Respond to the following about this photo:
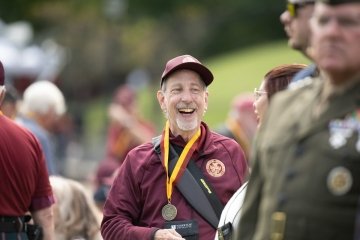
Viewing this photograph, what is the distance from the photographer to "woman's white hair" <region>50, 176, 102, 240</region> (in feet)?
32.3

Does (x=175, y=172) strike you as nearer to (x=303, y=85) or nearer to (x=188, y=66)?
(x=188, y=66)

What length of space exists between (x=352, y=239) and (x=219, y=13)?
2213 inches

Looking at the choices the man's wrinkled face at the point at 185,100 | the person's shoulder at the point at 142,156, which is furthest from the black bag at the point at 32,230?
the man's wrinkled face at the point at 185,100

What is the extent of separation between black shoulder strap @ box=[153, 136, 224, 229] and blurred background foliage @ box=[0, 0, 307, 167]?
30.6m

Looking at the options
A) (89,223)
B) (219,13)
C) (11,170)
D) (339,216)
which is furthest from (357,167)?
(219,13)

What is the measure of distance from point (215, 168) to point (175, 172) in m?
0.28

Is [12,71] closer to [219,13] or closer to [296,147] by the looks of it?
[219,13]

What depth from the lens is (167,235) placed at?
791cm

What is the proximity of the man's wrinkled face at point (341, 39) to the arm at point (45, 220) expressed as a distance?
3995 millimetres

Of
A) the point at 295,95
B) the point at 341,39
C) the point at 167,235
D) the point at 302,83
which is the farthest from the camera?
the point at 167,235

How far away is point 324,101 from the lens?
537 cm

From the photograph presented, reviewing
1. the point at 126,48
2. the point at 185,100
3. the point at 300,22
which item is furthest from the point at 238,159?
the point at 126,48

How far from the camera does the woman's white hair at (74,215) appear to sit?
387 inches

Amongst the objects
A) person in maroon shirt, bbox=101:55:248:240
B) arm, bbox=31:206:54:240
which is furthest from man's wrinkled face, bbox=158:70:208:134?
arm, bbox=31:206:54:240
